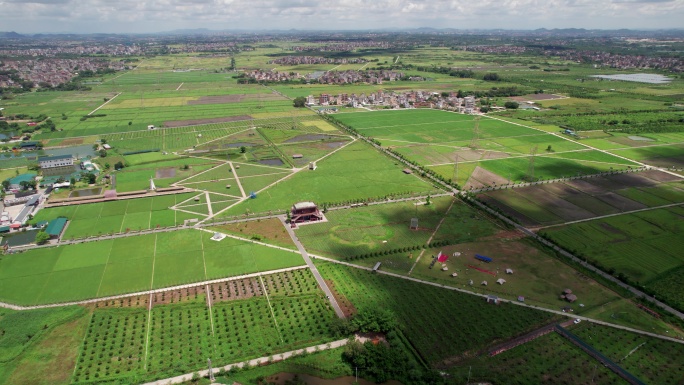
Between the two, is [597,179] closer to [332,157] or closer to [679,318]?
[679,318]

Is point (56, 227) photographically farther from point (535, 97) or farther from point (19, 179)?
point (535, 97)

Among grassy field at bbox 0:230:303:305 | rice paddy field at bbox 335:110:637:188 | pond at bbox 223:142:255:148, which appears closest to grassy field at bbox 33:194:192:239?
grassy field at bbox 0:230:303:305

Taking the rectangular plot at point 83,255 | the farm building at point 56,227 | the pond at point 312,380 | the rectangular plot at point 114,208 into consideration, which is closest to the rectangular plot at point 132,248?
the rectangular plot at point 83,255

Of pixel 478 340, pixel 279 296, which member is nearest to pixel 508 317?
pixel 478 340

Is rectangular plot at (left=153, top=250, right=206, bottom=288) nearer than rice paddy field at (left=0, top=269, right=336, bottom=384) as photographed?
A: No

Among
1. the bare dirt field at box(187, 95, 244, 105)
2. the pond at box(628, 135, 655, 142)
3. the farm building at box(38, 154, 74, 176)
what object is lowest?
the pond at box(628, 135, 655, 142)

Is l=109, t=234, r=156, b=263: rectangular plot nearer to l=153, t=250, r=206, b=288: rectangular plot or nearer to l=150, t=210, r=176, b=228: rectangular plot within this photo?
l=153, t=250, r=206, b=288: rectangular plot
